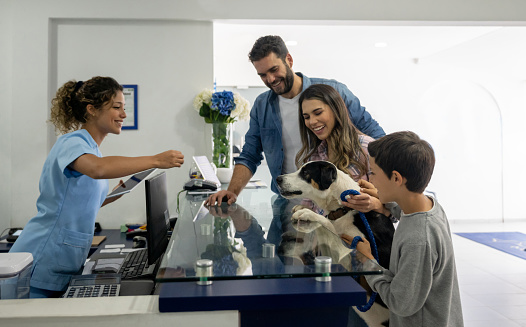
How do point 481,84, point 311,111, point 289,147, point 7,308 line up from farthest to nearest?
1. point 481,84
2. point 289,147
3. point 311,111
4. point 7,308

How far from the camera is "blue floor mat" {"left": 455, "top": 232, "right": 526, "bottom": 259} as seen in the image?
5.66m

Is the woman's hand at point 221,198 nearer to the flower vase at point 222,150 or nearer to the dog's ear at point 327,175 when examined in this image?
the dog's ear at point 327,175

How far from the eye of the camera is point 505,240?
6.21 m

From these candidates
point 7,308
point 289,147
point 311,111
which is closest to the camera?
point 7,308

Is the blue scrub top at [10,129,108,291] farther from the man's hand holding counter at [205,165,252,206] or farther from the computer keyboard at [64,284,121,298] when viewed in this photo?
the man's hand holding counter at [205,165,252,206]

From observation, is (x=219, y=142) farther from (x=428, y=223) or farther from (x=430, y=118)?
(x=430, y=118)

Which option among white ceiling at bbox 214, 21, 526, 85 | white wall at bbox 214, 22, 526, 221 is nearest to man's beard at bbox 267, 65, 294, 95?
white ceiling at bbox 214, 21, 526, 85

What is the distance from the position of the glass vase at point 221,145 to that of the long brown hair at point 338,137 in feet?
6.33

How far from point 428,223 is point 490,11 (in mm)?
3243

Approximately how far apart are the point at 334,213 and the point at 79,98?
112cm

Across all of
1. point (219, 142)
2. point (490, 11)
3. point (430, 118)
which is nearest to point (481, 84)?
point (430, 118)

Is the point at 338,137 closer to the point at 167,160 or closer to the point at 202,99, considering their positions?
the point at 167,160

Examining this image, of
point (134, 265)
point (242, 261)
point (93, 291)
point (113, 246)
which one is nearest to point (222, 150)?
point (113, 246)

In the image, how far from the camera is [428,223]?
1.21m
